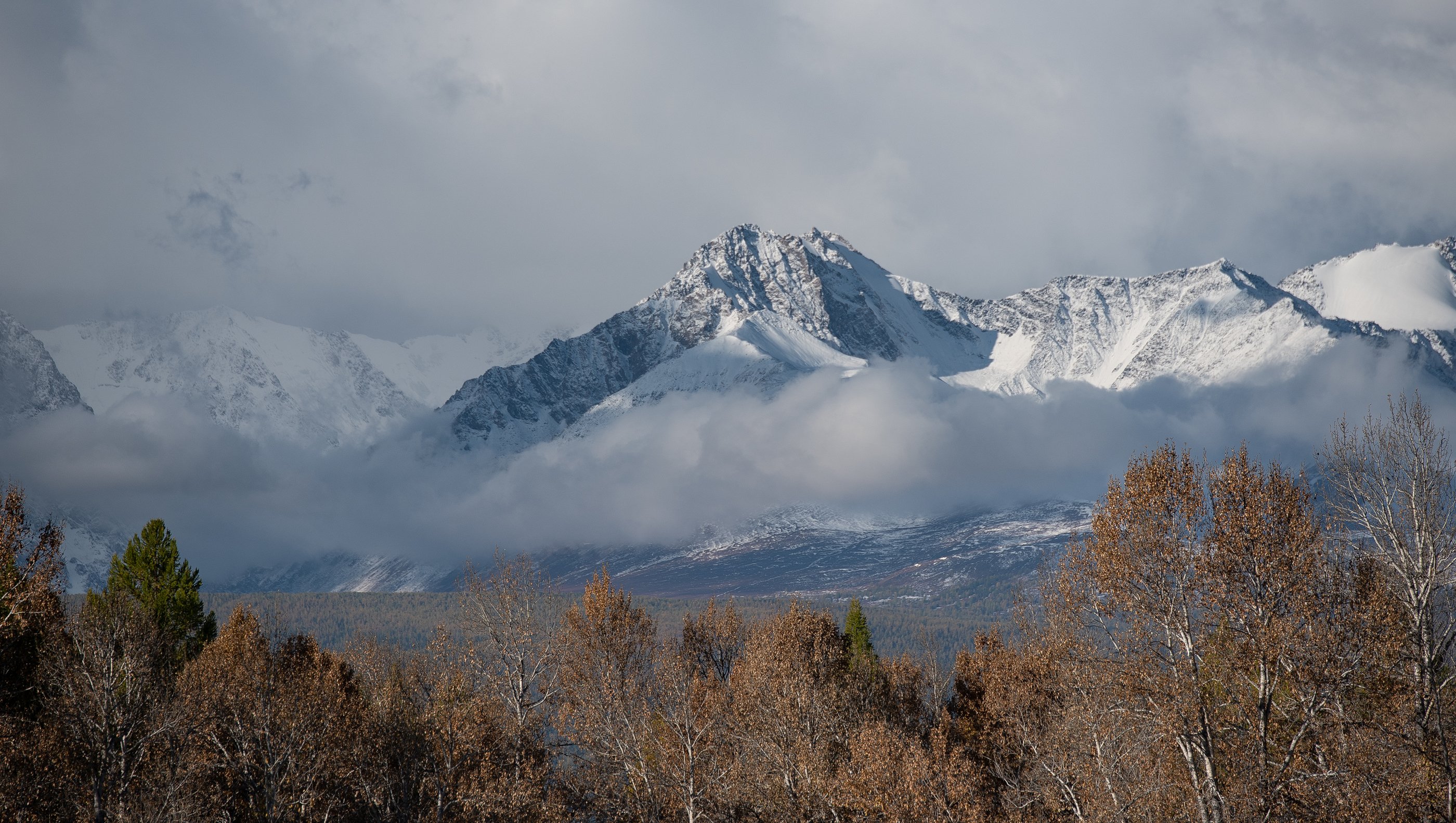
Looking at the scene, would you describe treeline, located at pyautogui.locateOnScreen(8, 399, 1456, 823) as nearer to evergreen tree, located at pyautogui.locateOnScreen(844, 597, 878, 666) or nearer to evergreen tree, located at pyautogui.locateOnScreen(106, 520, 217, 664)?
evergreen tree, located at pyautogui.locateOnScreen(106, 520, 217, 664)

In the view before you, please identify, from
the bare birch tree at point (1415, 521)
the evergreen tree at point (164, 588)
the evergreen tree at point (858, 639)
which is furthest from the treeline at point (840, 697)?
the evergreen tree at point (858, 639)

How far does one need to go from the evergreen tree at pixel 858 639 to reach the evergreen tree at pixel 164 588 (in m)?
52.8

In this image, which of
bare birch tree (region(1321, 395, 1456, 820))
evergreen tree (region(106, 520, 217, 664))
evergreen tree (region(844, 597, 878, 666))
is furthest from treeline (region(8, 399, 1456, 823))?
evergreen tree (region(844, 597, 878, 666))

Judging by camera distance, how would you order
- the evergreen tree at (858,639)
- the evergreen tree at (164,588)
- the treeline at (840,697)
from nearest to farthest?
the treeline at (840,697) < the evergreen tree at (164,588) < the evergreen tree at (858,639)

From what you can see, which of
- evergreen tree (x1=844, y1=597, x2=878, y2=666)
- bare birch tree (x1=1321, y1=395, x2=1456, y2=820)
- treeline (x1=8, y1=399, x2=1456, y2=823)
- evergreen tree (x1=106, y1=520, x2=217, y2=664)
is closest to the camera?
treeline (x1=8, y1=399, x2=1456, y2=823)

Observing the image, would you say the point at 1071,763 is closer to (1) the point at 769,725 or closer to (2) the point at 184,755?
(1) the point at 769,725

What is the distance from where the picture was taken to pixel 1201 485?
41.2 m

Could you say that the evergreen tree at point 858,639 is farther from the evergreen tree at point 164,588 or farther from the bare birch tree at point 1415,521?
the evergreen tree at point 164,588

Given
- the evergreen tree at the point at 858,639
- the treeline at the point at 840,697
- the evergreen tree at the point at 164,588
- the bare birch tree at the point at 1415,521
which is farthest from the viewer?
the evergreen tree at the point at 858,639

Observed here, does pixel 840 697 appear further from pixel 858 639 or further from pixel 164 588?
pixel 164 588

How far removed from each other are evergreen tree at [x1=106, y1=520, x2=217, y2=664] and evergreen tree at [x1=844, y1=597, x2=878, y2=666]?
5281 centimetres

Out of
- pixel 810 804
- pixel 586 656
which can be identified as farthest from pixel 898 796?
pixel 586 656

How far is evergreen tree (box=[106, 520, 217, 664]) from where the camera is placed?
2771 inches

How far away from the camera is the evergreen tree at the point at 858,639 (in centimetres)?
9038
